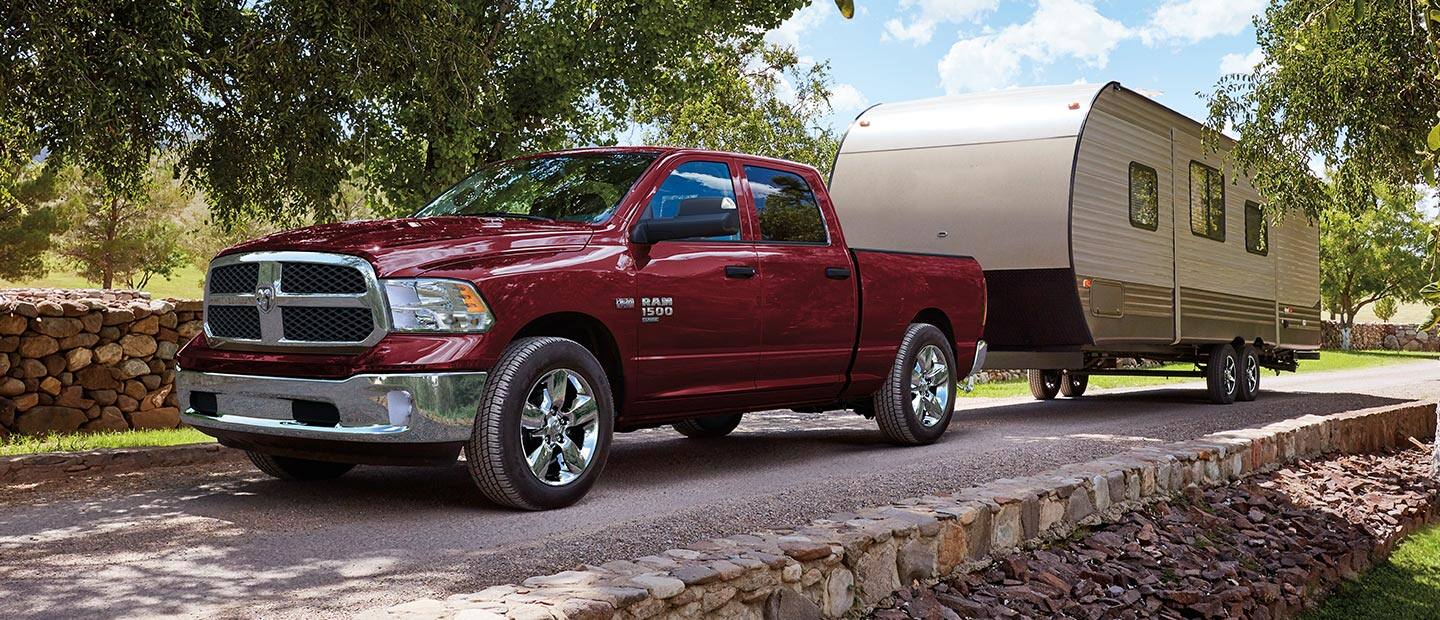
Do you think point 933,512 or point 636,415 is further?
point 636,415

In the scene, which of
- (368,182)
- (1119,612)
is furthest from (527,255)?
(368,182)

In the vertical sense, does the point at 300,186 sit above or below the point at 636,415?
above

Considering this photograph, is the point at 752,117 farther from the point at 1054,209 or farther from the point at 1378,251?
the point at 1378,251

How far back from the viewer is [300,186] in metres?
11.6

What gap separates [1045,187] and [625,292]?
18.8ft

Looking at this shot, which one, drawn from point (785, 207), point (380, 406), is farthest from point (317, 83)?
point (380, 406)

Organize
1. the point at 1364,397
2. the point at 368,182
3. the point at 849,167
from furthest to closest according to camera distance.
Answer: the point at 1364,397 → the point at 368,182 → the point at 849,167

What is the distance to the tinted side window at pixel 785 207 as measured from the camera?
8109 mm

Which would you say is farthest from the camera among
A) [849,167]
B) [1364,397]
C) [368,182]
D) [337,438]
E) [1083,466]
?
[1364,397]

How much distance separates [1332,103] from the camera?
13.8 m

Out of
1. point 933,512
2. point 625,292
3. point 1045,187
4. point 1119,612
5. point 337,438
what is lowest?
point 1119,612

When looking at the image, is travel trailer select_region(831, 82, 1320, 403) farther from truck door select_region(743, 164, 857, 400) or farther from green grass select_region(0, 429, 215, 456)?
green grass select_region(0, 429, 215, 456)

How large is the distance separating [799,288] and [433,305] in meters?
2.77

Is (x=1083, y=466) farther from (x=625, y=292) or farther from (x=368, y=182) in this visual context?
(x=368, y=182)
